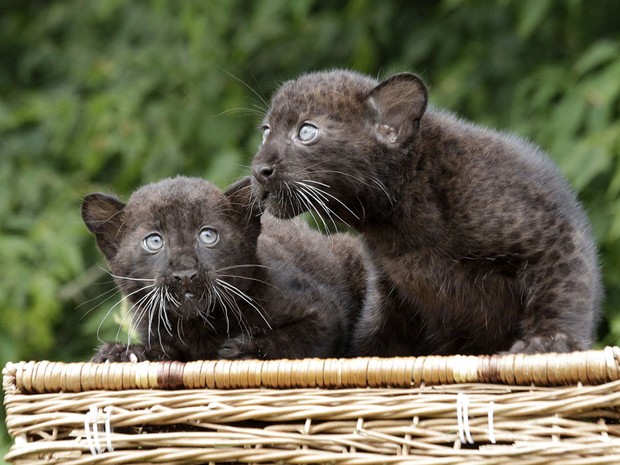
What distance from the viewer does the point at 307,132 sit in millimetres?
3164

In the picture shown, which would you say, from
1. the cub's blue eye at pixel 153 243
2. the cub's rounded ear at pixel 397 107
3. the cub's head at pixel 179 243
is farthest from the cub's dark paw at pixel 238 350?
the cub's rounded ear at pixel 397 107

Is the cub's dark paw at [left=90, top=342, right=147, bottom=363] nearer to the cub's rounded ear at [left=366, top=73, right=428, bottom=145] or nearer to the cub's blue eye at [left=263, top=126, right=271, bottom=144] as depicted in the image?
the cub's blue eye at [left=263, top=126, right=271, bottom=144]

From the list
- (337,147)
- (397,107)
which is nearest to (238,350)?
(337,147)

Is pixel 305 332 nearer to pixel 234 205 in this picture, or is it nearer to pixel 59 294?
pixel 234 205

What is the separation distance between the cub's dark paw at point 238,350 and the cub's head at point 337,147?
0.40 meters

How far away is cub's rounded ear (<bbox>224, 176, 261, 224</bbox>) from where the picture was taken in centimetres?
341

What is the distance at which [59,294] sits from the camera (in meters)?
6.16

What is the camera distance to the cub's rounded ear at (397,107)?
316cm

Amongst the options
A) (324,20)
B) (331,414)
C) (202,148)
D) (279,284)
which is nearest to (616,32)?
(324,20)

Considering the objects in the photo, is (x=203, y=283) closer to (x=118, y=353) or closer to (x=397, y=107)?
Result: (x=118, y=353)

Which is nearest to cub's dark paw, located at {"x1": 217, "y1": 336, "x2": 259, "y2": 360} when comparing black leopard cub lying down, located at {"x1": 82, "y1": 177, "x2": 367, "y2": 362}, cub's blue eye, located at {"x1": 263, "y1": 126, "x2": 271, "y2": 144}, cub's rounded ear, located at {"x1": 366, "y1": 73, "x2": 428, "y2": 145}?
black leopard cub lying down, located at {"x1": 82, "y1": 177, "x2": 367, "y2": 362}

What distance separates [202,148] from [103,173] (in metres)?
0.81

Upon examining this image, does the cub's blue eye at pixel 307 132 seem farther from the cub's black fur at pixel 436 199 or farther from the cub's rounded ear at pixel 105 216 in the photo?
the cub's rounded ear at pixel 105 216

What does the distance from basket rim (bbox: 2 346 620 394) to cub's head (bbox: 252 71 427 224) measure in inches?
24.1
